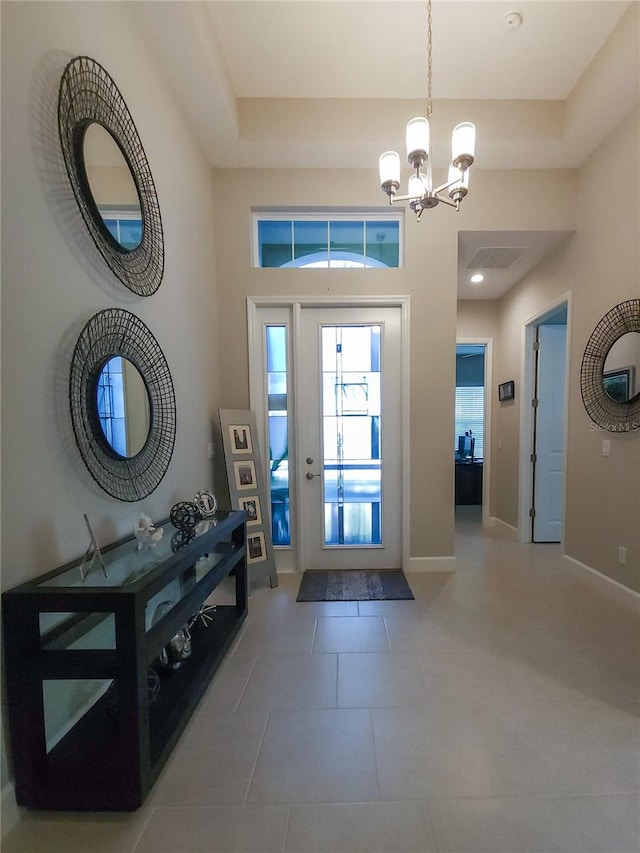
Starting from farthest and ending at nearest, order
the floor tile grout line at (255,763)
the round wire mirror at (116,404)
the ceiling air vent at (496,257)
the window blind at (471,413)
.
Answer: the window blind at (471,413)
the ceiling air vent at (496,257)
the round wire mirror at (116,404)
the floor tile grout line at (255,763)

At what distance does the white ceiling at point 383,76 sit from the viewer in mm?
1974

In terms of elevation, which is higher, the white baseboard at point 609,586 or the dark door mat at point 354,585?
the white baseboard at point 609,586

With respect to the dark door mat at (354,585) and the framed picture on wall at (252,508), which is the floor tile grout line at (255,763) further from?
the framed picture on wall at (252,508)

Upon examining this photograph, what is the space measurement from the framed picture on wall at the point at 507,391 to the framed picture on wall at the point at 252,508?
10.5 ft

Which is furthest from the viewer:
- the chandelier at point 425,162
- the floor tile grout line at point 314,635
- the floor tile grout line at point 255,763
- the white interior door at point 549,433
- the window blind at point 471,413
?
the window blind at point 471,413

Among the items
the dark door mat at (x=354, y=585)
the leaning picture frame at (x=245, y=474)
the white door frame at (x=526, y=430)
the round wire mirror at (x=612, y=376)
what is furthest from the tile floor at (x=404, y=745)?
the white door frame at (x=526, y=430)

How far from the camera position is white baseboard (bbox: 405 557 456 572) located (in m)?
2.91

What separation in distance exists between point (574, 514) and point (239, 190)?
4.10 meters

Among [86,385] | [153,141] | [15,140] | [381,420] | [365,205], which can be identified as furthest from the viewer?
[381,420]

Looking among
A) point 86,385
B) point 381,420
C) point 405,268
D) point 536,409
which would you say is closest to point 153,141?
point 86,385

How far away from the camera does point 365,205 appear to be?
2793 mm

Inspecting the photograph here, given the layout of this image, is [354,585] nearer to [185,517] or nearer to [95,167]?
[185,517]

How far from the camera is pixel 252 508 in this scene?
273cm

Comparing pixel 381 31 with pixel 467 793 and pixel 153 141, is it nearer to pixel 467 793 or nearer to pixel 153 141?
pixel 153 141
